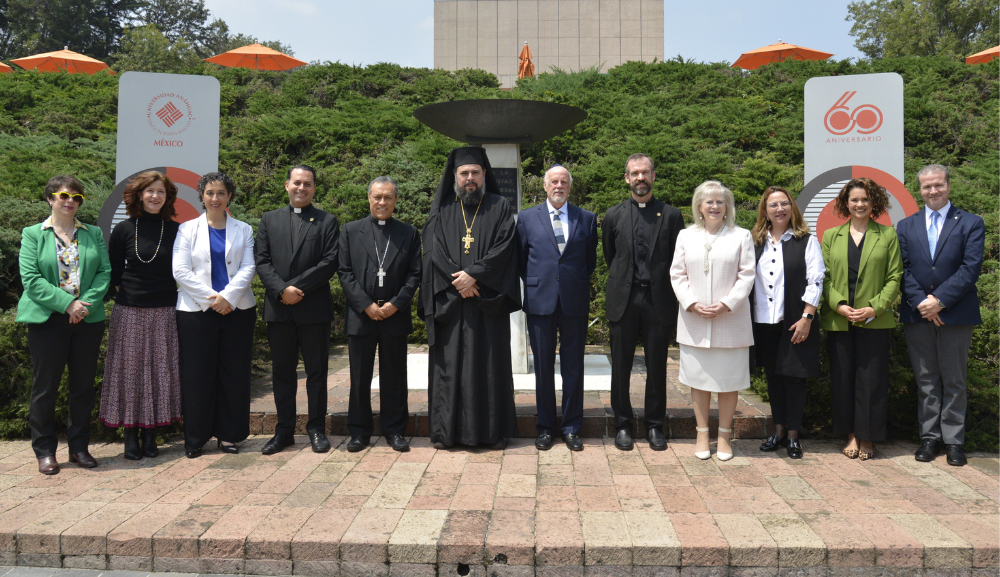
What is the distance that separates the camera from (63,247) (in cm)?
412

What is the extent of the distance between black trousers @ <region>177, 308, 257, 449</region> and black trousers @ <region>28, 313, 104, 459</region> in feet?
1.83

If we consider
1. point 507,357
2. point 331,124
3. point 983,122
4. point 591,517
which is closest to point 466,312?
point 507,357

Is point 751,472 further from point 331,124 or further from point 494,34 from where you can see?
point 494,34

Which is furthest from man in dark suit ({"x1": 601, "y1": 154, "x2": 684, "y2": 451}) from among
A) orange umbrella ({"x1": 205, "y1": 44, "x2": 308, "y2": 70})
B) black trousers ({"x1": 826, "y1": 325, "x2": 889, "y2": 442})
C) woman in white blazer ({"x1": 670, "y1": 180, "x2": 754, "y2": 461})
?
orange umbrella ({"x1": 205, "y1": 44, "x2": 308, "y2": 70})

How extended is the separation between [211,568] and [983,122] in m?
14.8

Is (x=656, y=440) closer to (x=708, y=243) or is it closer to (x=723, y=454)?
(x=723, y=454)

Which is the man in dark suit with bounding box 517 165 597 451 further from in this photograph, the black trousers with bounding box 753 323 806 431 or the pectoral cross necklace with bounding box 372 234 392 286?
the black trousers with bounding box 753 323 806 431

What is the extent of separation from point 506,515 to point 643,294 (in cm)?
190

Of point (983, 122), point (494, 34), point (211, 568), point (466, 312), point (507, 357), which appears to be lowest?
point (211, 568)

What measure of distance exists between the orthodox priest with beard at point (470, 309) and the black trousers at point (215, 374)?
1329 millimetres

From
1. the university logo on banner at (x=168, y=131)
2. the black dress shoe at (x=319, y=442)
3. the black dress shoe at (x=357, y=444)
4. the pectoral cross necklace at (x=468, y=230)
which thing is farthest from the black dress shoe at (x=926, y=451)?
the university logo on banner at (x=168, y=131)

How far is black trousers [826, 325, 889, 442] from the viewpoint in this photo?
4270 mm

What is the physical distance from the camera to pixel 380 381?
4.53m

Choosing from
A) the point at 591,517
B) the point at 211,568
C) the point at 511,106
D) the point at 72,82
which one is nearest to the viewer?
the point at 211,568
